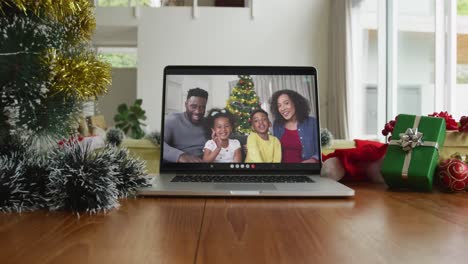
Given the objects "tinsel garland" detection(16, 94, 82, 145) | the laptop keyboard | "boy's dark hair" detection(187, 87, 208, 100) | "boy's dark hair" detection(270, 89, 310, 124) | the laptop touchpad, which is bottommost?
the laptop touchpad

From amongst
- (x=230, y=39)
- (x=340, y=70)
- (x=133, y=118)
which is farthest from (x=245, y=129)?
(x=230, y=39)

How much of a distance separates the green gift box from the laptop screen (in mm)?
155

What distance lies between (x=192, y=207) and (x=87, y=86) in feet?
0.87

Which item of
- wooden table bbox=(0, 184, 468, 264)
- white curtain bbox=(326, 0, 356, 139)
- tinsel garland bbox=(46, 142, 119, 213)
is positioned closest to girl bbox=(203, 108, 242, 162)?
wooden table bbox=(0, 184, 468, 264)

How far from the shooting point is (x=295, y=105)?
98cm

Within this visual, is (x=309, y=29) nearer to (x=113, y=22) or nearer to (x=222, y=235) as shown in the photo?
(x=113, y=22)

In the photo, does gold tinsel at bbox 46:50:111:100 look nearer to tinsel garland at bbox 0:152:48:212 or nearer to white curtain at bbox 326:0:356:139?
tinsel garland at bbox 0:152:48:212

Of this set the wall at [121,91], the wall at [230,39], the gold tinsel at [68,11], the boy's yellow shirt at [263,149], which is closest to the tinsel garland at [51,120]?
the gold tinsel at [68,11]

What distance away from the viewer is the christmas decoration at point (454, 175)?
0.83 meters

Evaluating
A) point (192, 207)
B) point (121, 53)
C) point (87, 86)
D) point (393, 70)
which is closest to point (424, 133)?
point (192, 207)

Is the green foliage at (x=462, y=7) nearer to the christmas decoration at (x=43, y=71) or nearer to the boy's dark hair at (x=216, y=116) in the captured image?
Answer: the boy's dark hair at (x=216, y=116)

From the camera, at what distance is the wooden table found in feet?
1.36

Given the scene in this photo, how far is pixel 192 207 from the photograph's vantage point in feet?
2.22

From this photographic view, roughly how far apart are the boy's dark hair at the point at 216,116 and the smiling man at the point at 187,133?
1cm
